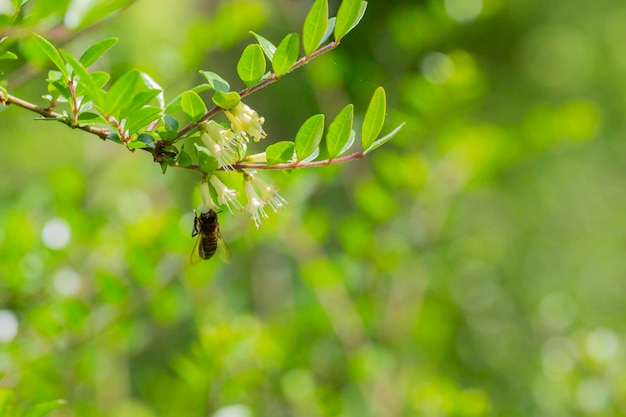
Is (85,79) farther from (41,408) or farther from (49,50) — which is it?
(41,408)

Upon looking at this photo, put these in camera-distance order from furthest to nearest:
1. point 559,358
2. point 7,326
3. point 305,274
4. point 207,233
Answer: point 559,358, point 305,274, point 7,326, point 207,233

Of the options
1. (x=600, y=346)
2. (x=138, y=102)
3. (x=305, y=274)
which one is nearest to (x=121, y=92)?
(x=138, y=102)

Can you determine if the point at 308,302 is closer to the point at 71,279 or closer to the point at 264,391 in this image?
the point at 264,391

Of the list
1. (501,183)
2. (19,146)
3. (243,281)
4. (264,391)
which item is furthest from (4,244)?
(501,183)

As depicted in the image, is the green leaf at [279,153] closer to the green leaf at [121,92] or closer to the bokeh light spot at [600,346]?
the green leaf at [121,92]

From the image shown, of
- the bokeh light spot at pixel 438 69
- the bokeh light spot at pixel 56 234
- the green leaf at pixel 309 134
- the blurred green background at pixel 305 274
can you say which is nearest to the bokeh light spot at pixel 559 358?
the blurred green background at pixel 305 274

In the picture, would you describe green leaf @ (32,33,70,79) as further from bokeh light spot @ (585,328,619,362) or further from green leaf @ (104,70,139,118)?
bokeh light spot @ (585,328,619,362)

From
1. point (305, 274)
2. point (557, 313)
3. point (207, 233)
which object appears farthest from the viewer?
point (557, 313)
